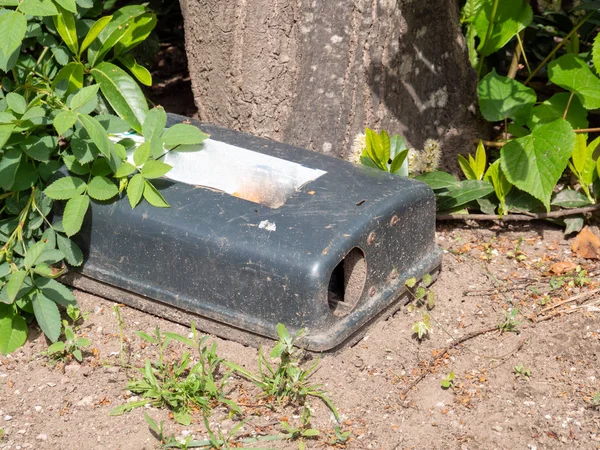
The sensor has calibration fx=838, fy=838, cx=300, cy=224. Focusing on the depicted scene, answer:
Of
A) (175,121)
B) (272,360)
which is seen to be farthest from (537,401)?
(175,121)

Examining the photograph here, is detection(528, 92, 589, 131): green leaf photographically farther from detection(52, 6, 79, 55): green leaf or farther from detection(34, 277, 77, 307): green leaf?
detection(34, 277, 77, 307): green leaf

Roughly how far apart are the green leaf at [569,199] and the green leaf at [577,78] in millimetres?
360

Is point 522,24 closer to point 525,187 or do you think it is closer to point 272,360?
point 525,187

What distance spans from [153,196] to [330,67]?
3.19 ft

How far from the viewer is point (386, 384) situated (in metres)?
2.47

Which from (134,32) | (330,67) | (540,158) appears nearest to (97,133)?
(134,32)

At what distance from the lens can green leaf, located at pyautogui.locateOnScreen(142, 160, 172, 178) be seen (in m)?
2.51

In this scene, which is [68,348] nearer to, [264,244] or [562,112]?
[264,244]

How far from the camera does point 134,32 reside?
3.10 m

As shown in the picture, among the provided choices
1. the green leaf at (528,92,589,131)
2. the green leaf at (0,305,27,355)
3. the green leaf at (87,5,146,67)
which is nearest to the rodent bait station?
the green leaf at (0,305,27,355)

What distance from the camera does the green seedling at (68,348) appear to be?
256cm

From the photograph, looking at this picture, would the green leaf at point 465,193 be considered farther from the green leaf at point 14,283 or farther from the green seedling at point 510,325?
the green leaf at point 14,283

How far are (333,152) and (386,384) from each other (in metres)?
1.09

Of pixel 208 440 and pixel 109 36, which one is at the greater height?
pixel 109 36
